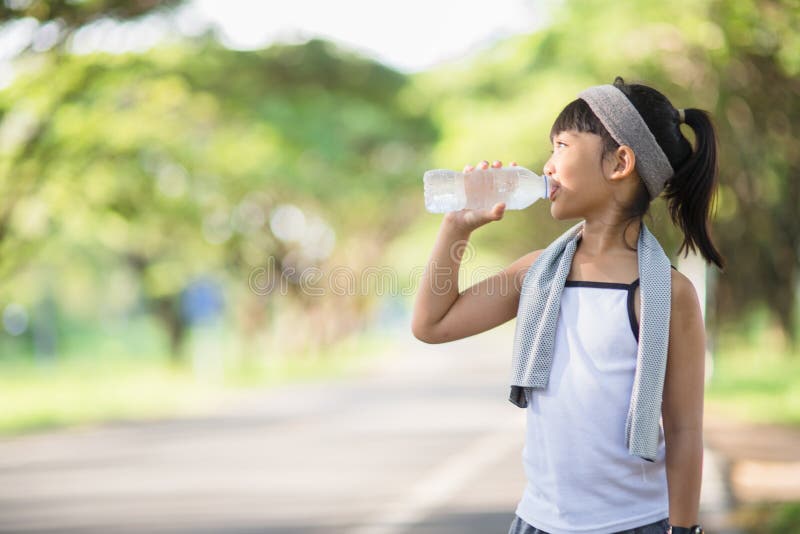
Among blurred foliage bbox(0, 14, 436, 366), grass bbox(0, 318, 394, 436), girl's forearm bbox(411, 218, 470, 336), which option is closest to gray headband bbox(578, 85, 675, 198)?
girl's forearm bbox(411, 218, 470, 336)

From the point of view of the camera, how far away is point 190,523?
8.34 m

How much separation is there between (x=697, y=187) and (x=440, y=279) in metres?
0.59

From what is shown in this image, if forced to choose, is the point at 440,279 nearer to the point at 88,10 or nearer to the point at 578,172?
the point at 578,172

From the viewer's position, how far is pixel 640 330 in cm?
234

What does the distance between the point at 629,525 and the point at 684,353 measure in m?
0.37

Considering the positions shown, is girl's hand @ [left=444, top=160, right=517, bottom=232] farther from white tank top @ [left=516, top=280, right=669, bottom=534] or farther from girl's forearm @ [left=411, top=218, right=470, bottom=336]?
white tank top @ [left=516, top=280, right=669, bottom=534]

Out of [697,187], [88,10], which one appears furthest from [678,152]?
[88,10]

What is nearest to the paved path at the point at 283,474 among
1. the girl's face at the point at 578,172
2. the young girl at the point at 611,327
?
the young girl at the point at 611,327

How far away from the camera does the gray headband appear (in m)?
2.45

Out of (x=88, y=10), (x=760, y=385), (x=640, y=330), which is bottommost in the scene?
(x=760, y=385)

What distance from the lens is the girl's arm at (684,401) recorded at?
2.40m

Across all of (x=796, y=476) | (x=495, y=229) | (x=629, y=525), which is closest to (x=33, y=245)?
(x=796, y=476)

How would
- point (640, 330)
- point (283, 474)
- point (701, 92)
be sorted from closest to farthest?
point (640, 330)
point (283, 474)
point (701, 92)

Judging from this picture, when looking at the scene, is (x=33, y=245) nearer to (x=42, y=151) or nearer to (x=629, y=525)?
(x=42, y=151)
